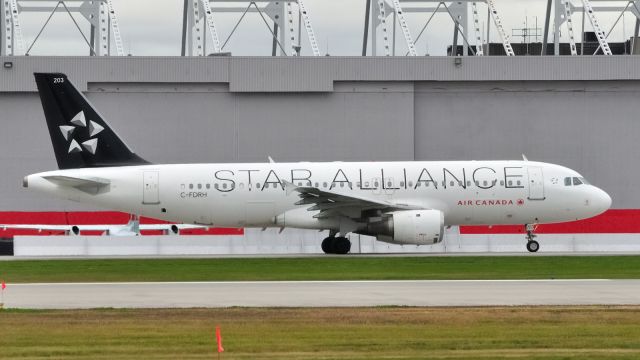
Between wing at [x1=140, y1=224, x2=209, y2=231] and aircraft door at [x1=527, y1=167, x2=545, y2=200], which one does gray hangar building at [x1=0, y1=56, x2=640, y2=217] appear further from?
aircraft door at [x1=527, y1=167, x2=545, y2=200]

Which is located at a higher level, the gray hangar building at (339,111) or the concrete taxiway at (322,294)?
the gray hangar building at (339,111)

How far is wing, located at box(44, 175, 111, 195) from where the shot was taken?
44.6m

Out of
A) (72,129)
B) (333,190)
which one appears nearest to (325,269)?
(333,190)

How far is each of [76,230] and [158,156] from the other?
7.48 meters

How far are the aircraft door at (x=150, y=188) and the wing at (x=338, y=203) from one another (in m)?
4.79

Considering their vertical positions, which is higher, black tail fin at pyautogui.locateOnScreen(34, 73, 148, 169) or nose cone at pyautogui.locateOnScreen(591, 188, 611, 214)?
black tail fin at pyautogui.locateOnScreen(34, 73, 148, 169)

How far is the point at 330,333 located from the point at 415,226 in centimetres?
2240

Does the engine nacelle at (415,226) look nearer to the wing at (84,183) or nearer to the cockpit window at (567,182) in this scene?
the cockpit window at (567,182)

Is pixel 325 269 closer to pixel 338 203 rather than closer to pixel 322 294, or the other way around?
pixel 338 203

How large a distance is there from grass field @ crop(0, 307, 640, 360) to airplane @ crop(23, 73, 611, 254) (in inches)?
825

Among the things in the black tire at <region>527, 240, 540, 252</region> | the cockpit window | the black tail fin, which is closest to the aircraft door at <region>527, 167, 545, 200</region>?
the cockpit window

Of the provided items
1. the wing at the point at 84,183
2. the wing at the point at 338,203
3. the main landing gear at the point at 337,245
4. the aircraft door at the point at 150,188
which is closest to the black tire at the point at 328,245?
the main landing gear at the point at 337,245

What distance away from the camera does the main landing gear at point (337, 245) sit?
147 ft

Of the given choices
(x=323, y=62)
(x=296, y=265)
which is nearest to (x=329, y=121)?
(x=323, y=62)
